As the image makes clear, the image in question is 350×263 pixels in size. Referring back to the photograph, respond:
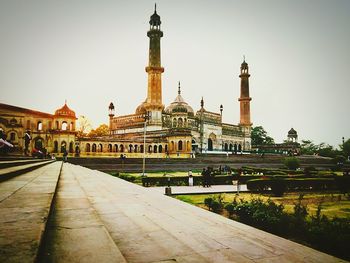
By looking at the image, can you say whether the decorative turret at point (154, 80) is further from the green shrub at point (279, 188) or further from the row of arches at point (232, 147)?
the green shrub at point (279, 188)

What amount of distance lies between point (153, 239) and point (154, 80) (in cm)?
4552

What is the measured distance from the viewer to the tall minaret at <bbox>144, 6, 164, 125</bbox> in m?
46.6

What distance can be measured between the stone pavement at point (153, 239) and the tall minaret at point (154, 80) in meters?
42.0

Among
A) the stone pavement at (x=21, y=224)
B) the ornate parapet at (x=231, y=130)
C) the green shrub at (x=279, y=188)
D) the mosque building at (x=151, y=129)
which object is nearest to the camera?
the stone pavement at (x=21, y=224)

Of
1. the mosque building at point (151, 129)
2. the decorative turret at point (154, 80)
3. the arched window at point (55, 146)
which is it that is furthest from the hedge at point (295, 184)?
the decorative turret at point (154, 80)

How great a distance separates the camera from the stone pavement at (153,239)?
8.07 feet

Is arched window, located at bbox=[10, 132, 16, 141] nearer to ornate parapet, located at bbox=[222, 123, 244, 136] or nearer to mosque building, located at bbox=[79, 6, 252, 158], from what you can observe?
mosque building, located at bbox=[79, 6, 252, 158]

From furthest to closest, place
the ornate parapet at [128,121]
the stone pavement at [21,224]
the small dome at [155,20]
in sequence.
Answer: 1. the ornate parapet at [128,121]
2. the small dome at [155,20]
3. the stone pavement at [21,224]

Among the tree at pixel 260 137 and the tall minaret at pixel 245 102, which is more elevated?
the tall minaret at pixel 245 102

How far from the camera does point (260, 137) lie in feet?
264

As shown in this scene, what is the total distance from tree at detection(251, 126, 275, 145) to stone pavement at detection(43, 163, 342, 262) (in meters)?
78.9

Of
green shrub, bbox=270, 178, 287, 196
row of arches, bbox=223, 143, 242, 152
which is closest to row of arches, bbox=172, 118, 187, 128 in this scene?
row of arches, bbox=223, 143, 242, 152

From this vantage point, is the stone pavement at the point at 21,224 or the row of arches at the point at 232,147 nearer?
the stone pavement at the point at 21,224

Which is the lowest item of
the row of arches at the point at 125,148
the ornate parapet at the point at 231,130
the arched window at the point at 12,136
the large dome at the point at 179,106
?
the row of arches at the point at 125,148
